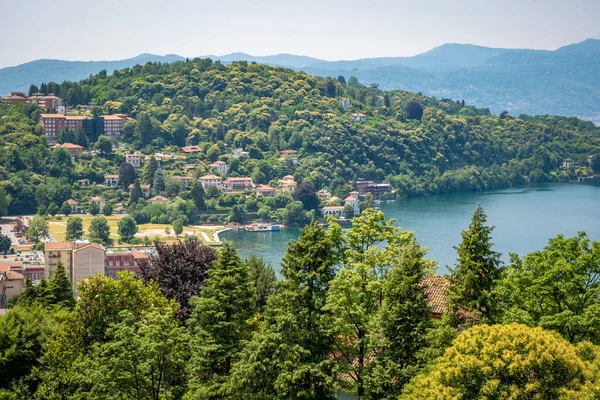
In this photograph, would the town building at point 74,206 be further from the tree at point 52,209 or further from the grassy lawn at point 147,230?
the grassy lawn at point 147,230

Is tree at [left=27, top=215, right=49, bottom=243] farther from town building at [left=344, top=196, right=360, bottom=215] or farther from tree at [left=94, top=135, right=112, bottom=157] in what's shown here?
town building at [left=344, top=196, right=360, bottom=215]

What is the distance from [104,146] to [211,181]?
8.73 metres

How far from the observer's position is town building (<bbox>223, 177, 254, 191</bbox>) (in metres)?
57.0

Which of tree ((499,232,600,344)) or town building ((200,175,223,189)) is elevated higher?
tree ((499,232,600,344))

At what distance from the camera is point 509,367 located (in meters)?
7.92

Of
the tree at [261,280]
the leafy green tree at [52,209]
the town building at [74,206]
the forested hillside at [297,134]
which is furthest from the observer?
the forested hillside at [297,134]

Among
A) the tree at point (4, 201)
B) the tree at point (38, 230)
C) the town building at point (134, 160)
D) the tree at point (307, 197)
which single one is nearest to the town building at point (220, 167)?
the town building at point (134, 160)

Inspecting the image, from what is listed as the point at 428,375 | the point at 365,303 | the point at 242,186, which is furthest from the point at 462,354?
the point at 242,186

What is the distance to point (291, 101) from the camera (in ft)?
237

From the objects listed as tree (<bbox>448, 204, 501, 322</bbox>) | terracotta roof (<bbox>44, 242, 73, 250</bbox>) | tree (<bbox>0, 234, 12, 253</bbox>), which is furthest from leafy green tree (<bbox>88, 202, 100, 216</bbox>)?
tree (<bbox>448, 204, 501, 322</bbox>)

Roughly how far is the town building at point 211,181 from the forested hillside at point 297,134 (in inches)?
111

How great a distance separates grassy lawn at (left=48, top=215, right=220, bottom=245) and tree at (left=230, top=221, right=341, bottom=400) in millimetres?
33590

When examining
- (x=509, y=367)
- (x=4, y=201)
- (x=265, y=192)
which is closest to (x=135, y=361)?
(x=509, y=367)

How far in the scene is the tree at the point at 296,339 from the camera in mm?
9656
